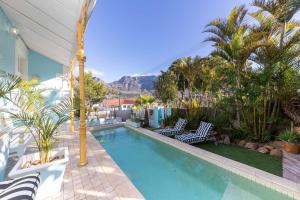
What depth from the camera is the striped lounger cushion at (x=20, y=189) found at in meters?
2.15

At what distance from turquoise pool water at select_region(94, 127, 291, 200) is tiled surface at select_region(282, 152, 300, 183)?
892 millimetres

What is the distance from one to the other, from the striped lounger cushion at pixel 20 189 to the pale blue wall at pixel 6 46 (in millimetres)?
4344

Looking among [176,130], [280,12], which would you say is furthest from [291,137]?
[176,130]

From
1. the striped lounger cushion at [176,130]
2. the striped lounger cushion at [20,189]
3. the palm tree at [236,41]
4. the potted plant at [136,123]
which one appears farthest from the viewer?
the potted plant at [136,123]

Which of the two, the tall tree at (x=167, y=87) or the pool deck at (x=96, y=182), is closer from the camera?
the pool deck at (x=96, y=182)

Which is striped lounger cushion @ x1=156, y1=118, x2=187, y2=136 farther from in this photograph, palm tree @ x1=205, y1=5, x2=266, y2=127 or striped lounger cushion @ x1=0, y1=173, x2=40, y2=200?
striped lounger cushion @ x1=0, y1=173, x2=40, y2=200

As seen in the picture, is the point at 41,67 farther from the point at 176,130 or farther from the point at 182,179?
the point at 182,179

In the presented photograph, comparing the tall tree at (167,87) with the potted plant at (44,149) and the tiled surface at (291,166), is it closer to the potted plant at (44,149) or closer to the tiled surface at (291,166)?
the tiled surface at (291,166)

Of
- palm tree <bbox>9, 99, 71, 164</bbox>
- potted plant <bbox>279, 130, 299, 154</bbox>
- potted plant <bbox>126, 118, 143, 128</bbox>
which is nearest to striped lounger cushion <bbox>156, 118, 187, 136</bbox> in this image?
potted plant <bbox>126, 118, 143, 128</bbox>

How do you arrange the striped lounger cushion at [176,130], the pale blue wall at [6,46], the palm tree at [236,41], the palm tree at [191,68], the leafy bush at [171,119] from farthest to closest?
the leafy bush at [171,119] < the palm tree at [191,68] < the striped lounger cushion at [176,130] < the palm tree at [236,41] < the pale blue wall at [6,46]

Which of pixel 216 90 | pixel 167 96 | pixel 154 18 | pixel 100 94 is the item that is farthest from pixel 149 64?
pixel 216 90

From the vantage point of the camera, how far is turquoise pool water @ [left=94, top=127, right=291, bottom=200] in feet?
13.5

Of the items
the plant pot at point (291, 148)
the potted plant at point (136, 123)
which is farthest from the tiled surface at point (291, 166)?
the potted plant at point (136, 123)

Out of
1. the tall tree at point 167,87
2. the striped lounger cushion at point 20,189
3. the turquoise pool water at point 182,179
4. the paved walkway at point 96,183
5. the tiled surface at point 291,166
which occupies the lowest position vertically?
the turquoise pool water at point 182,179
